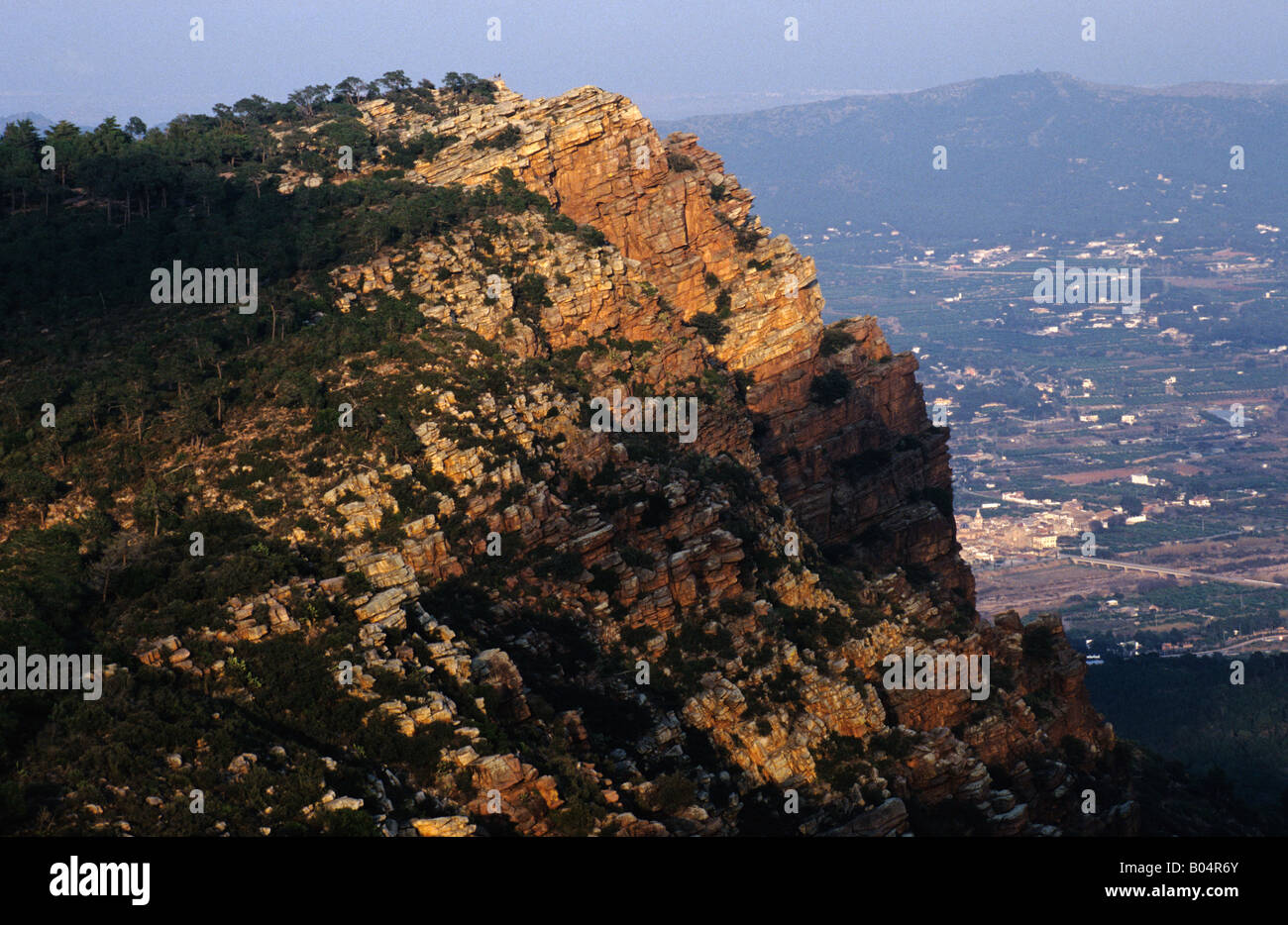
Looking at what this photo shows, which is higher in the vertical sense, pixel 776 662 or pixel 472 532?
pixel 472 532

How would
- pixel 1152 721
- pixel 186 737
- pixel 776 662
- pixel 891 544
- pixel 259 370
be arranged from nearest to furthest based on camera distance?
pixel 186 737 → pixel 776 662 → pixel 259 370 → pixel 891 544 → pixel 1152 721

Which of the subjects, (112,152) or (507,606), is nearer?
(507,606)

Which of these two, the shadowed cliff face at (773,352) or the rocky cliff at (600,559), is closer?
the rocky cliff at (600,559)

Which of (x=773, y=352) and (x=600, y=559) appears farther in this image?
(x=773, y=352)

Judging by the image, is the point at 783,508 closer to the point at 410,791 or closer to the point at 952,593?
the point at 952,593

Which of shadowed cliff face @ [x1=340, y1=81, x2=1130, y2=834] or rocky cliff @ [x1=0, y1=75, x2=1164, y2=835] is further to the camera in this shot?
shadowed cliff face @ [x1=340, y1=81, x2=1130, y2=834]

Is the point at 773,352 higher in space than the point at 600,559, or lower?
higher
